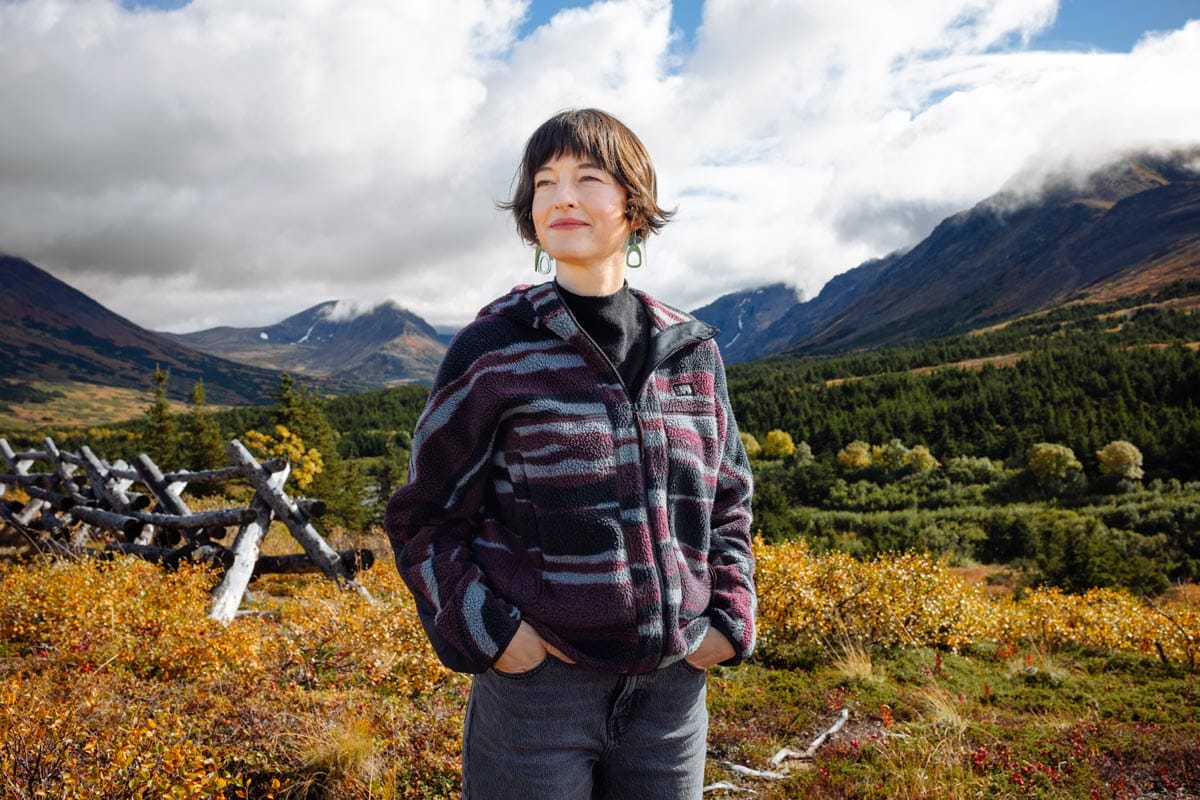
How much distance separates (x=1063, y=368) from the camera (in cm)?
8488

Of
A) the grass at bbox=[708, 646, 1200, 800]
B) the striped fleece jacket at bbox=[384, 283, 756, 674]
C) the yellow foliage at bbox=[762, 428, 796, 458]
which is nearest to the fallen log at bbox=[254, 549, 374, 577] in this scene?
the grass at bbox=[708, 646, 1200, 800]

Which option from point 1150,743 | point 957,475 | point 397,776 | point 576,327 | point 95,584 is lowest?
point 957,475

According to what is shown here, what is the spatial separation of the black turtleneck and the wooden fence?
26.2 feet

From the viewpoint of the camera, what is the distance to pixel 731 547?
2250 mm

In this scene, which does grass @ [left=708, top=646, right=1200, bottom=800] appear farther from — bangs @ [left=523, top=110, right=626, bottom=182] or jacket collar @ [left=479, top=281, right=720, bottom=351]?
bangs @ [left=523, top=110, right=626, bottom=182]

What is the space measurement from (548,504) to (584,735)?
2.34 ft

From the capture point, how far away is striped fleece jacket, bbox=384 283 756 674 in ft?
6.04

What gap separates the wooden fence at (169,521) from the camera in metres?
9.28

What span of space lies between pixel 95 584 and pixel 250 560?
1.87 m

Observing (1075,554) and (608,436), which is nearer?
(608,436)

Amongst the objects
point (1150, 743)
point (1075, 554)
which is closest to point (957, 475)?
point (1075, 554)

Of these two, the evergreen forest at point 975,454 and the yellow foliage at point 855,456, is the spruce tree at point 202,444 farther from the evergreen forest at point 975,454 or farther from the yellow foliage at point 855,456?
the yellow foliage at point 855,456

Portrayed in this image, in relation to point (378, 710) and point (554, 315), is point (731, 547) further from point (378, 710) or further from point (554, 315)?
point (378, 710)

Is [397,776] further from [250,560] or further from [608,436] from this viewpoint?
[250,560]
